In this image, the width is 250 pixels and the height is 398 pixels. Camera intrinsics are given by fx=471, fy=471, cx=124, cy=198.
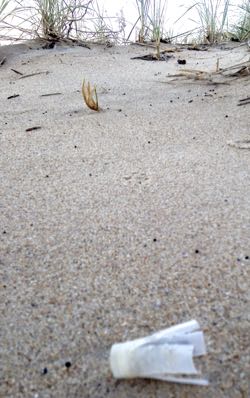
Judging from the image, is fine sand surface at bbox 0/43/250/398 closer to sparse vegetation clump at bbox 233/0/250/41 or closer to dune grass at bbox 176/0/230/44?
sparse vegetation clump at bbox 233/0/250/41

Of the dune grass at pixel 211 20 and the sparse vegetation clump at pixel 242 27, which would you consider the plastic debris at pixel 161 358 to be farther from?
the dune grass at pixel 211 20

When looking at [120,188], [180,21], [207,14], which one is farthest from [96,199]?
[207,14]

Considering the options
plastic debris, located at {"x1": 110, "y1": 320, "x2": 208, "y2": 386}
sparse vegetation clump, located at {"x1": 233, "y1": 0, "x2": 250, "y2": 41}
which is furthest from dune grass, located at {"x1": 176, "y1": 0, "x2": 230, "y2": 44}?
plastic debris, located at {"x1": 110, "y1": 320, "x2": 208, "y2": 386}

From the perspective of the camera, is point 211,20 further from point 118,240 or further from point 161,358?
point 161,358

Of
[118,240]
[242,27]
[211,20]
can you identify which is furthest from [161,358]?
[211,20]

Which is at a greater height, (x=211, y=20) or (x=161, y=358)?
(x=211, y=20)

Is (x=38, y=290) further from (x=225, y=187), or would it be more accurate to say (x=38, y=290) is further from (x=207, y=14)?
(x=207, y=14)
